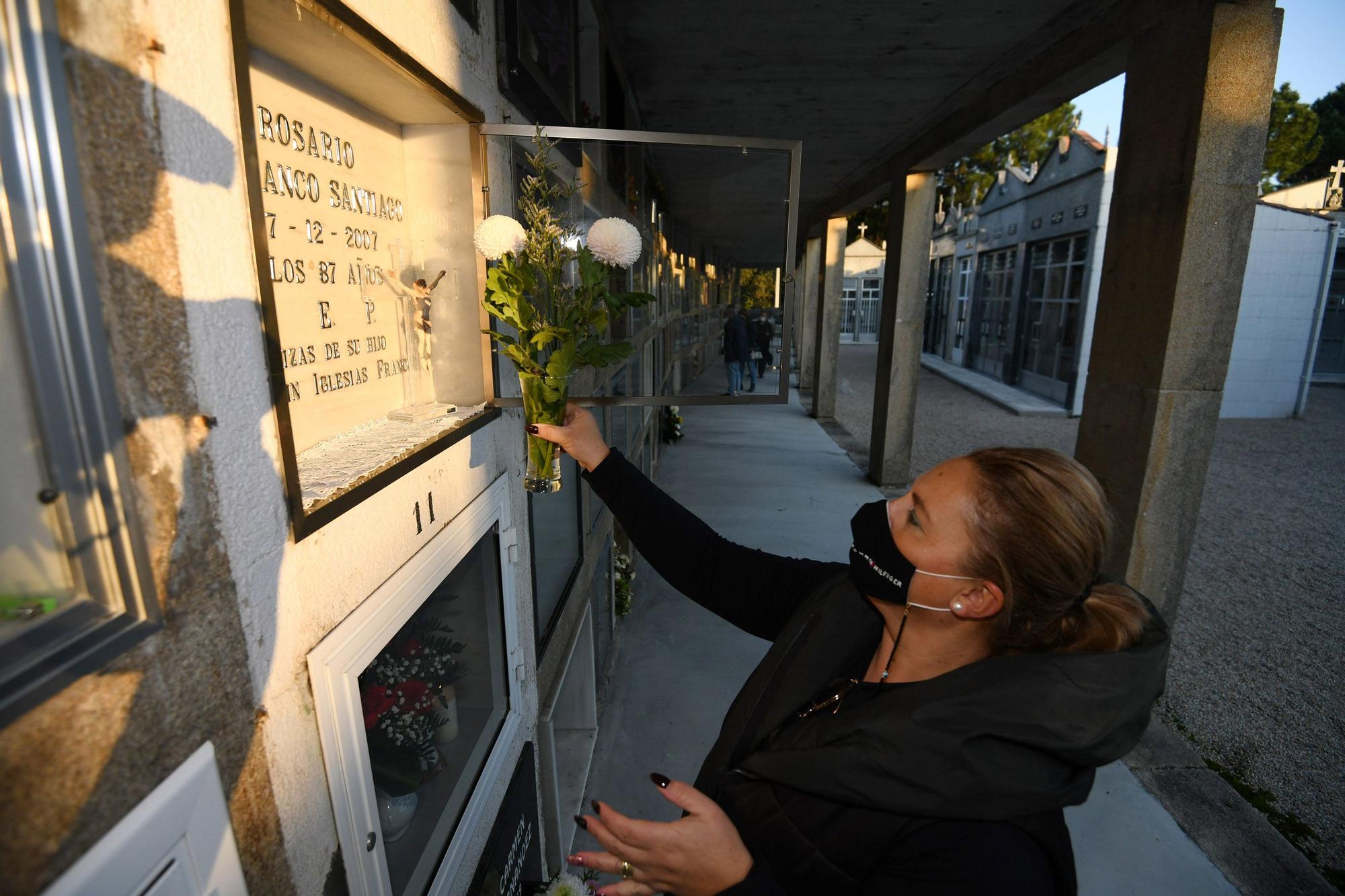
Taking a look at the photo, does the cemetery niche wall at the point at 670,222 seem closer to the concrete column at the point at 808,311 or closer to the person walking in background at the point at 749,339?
the person walking in background at the point at 749,339

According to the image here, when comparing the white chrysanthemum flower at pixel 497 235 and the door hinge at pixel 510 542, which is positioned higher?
the white chrysanthemum flower at pixel 497 235

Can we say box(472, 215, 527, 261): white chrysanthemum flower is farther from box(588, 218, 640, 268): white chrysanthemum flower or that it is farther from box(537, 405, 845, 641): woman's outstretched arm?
box(537, 405, 845, 641): woman's outstretched arm

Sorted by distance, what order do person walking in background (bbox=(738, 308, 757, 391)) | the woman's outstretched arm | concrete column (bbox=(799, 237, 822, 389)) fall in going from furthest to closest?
concrete column (bbox=(799, 237, 822, 389)) → person walking in background (bbox=(738, 308, 757, 391)) → the woman's outstretched arm

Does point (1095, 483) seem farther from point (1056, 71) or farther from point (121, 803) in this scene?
point (1056, 71)

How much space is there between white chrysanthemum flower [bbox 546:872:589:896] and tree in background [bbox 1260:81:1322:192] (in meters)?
32.9

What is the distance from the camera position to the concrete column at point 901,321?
829 cm

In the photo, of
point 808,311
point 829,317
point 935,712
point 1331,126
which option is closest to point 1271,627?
point 935,712

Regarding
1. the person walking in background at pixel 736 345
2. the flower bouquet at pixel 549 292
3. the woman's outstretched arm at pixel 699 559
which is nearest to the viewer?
the flower bouquet at pixel 549 292

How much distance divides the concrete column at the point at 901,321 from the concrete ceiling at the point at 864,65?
17.7 inches

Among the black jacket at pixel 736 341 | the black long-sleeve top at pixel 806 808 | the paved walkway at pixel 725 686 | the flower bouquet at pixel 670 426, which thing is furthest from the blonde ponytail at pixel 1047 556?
the flower bouquet at pixel 670 426

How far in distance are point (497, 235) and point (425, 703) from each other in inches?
55.7

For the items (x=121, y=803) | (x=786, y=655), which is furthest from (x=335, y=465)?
(x=786, y=655)

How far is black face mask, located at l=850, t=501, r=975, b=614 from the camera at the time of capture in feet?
5.40

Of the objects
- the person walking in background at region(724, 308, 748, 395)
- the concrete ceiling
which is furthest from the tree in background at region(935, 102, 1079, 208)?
the concrete ceiling
